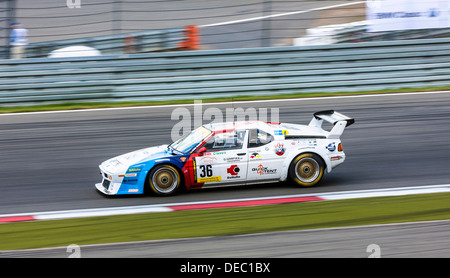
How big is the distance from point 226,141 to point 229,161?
12.7 inches

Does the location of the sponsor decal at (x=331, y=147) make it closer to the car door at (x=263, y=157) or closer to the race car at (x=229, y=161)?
the race car at (x=229, y=161)

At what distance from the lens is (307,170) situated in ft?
31.7

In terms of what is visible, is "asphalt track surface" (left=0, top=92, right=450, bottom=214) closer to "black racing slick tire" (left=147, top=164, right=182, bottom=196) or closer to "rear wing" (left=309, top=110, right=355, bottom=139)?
"black racing slick tire" (left=147, top=164, right=182, bottom=196)

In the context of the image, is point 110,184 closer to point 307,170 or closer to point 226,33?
point 307,170

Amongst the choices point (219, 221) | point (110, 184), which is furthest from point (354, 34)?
point (219, 221)

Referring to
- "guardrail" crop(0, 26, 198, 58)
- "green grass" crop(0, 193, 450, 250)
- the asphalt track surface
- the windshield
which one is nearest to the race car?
the windshield

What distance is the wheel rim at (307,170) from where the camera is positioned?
9.60 m

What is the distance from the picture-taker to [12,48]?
14.9m

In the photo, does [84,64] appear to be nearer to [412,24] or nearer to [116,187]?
[116,187]

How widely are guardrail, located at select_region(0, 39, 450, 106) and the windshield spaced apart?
5283 mm

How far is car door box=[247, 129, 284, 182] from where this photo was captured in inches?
372

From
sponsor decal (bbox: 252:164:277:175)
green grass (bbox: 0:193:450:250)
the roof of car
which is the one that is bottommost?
green grass (bbox: 0:193:450:250)

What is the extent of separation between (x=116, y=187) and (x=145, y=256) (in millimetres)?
3029
